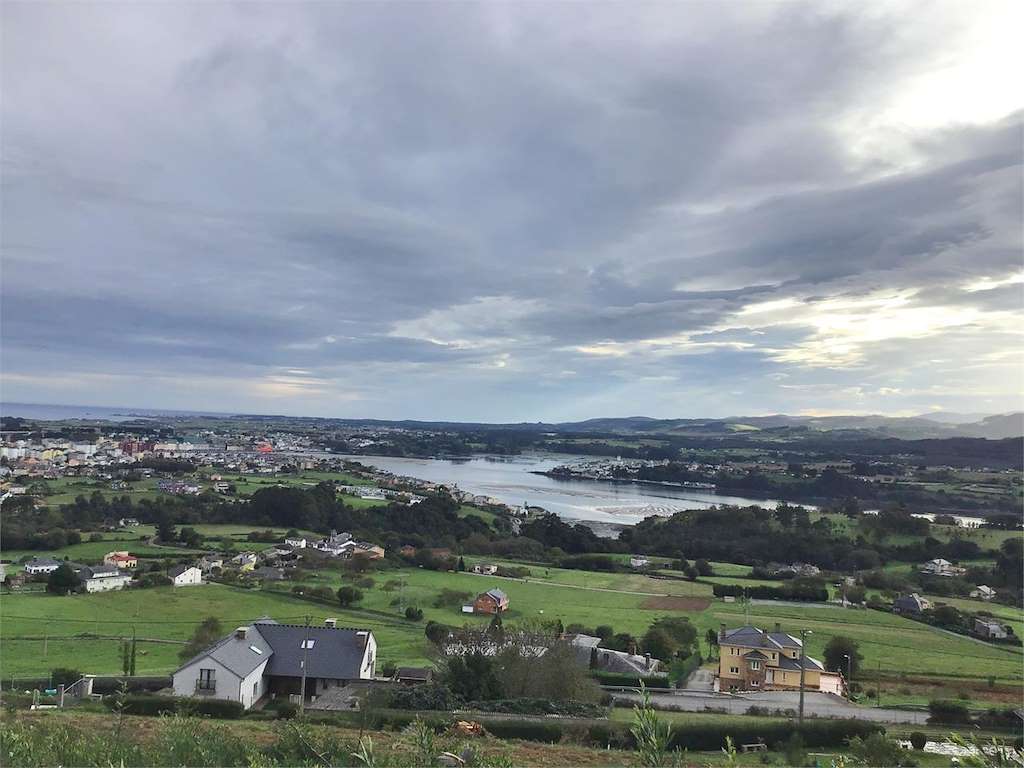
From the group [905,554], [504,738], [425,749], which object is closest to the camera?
[425,749]

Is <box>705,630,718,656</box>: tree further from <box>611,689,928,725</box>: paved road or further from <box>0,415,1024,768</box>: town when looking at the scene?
<box>611,689,928,725</box>: paved road

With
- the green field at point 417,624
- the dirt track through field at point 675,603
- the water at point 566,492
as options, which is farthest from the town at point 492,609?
the water at point 566,492

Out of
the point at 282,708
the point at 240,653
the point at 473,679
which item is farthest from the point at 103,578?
the point at 473,679

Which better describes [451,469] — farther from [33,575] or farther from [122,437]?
[33,575]

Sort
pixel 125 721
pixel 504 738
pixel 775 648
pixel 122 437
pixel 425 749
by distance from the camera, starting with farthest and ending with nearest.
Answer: pixel 122 437 → pixel 775 648 → pixel 504 738 → pixel 125 721 → pixel 425 749

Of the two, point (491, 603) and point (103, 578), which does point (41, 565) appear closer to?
point (103, 578)

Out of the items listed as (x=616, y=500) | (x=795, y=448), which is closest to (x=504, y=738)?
(x=616, y=500)

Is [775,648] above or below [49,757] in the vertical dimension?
below

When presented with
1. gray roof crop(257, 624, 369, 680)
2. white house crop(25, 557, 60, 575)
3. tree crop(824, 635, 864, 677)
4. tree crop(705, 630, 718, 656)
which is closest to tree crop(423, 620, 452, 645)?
gray roof crop(257, 624, 369, 680)
